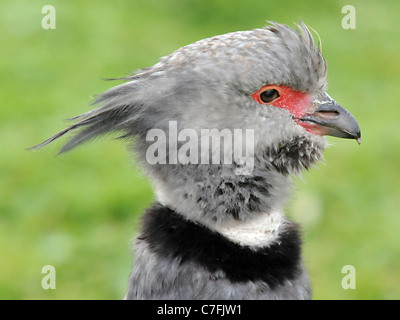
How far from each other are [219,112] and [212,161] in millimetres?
148

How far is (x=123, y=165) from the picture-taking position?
440cm

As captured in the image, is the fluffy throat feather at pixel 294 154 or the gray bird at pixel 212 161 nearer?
the gray bird at pixel 212 161

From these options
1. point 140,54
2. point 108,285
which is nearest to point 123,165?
point 108,285

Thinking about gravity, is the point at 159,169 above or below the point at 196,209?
above

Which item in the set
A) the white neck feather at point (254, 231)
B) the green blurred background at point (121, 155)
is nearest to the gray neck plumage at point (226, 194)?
the white neck feather at point (254, 231)

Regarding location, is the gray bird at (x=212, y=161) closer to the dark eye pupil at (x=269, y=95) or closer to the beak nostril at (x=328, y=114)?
the dark eye pupil at (x=269, y=95)

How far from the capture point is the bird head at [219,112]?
82.4 inches

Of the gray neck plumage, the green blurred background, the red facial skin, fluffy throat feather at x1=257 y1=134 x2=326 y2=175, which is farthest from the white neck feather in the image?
the green blurred background

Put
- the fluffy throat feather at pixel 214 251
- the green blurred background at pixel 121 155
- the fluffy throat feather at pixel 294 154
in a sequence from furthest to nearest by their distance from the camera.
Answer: the green blurred background at pixel 121 155 → the fluffy throat feather at pixel 294 154 → the fluffy throat feather at pixel 214 251

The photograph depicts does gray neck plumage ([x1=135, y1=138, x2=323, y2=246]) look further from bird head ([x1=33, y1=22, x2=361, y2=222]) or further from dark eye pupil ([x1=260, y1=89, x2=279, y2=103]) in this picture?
dark eye pupil ([x1=260, y1=89, x2=279, y2=103])

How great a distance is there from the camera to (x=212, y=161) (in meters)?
2.09

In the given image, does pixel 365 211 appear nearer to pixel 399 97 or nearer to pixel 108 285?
pixel 399 97
